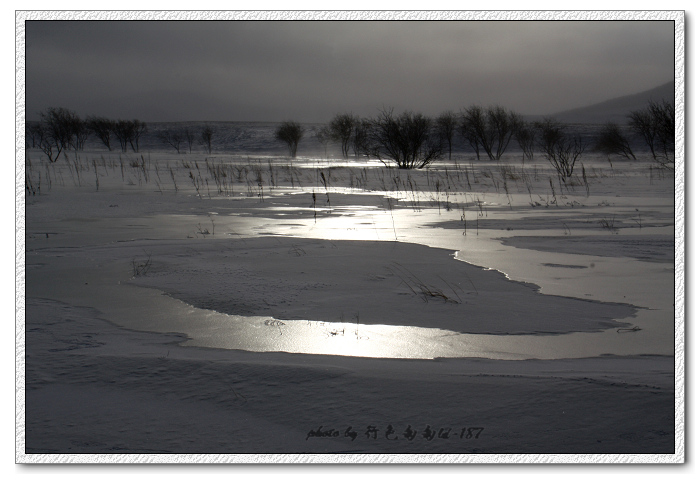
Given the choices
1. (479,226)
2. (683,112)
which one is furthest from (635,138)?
(683,112)

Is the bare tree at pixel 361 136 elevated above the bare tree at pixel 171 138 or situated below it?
below

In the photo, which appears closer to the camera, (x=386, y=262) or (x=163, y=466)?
(x=163, y=466)

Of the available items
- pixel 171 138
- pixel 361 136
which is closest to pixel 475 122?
pixel 361 136

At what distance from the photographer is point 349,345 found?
264 centimetres

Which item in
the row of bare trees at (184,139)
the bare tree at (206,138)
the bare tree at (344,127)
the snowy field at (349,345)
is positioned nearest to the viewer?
the snowy field at (349,345)

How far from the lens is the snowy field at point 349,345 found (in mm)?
1846

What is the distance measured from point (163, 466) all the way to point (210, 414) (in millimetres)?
220

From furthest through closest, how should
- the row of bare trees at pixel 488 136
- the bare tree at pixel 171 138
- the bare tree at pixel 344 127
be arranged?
the bare tree at pixel 171 138 → the bare tree at pixel 344 127 → the row of bare trees at pixel 488 136

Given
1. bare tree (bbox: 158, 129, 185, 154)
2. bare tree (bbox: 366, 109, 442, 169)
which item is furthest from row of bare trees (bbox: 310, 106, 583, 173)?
bare tree (bbox: 158, 129, 185, 154)

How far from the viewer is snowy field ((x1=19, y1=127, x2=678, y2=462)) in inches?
72.7

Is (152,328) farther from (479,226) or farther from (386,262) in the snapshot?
(479,226)

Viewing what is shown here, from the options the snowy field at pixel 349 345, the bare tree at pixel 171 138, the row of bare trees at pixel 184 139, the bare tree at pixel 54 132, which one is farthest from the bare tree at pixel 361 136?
the bare tree at pixel 171 138

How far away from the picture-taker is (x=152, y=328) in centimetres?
293

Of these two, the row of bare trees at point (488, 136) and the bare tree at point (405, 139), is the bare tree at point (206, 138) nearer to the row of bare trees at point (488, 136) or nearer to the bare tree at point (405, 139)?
the row of bare trees at point (488, 136)
